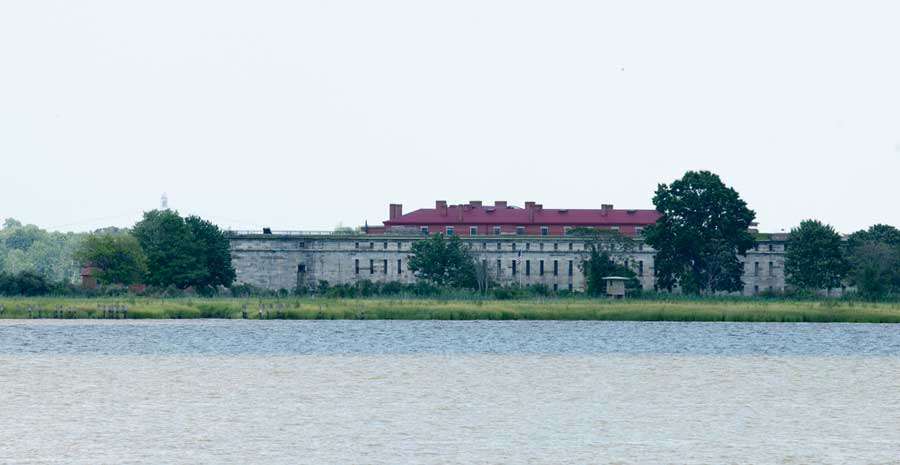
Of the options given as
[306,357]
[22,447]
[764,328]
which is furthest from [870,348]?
[22,447]

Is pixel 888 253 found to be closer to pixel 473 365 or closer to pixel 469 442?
pixel 473 365

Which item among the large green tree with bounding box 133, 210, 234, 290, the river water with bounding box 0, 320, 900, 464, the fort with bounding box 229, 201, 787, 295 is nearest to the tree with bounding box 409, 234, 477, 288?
the fort with bounding box 229, 201, 787, 295

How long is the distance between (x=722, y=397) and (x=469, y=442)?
34.6 ft

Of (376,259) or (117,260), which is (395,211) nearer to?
(376,259)

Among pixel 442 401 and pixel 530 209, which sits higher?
pixel 530 209

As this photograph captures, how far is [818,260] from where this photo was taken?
12450 centimetres

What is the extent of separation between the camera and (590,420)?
27.0m

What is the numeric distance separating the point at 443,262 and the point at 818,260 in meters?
38.1

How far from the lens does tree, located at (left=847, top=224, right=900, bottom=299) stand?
321 feet

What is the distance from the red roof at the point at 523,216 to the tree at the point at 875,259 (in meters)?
29.6

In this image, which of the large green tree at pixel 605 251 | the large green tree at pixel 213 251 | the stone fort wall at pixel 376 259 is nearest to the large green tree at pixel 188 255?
the large green tree at pixel 213 251

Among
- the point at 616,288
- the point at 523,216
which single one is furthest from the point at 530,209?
the point at 616,288

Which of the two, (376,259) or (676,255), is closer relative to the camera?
(676,255)

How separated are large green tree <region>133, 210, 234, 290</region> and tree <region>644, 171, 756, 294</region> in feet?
131
